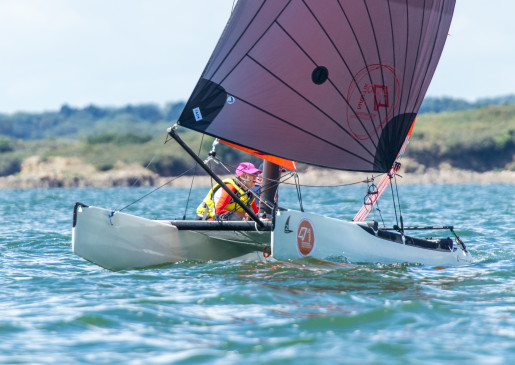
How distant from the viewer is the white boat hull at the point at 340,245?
27.1ft

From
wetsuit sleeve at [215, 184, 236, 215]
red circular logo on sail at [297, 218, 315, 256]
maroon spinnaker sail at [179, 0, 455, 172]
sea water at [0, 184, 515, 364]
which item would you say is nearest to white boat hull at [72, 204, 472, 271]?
red circular logo on sail at [297, 218, 315, 256]

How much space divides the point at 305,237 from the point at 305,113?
1.48 m

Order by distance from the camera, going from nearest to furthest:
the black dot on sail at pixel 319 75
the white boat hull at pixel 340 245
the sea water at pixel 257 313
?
the sea water at pixel 257 313 → the white boat hull at pixel 340 245 → the black dot on sail at pixel 319 75

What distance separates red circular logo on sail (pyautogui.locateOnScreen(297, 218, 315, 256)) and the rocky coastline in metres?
40.1

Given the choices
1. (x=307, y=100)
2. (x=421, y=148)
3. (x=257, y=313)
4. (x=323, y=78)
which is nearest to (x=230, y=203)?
(x=307, y=100)

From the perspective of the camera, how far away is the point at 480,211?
1927 cm

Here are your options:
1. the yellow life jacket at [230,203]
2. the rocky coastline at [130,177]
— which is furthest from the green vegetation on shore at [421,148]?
the yellow life jacket at [230,203]

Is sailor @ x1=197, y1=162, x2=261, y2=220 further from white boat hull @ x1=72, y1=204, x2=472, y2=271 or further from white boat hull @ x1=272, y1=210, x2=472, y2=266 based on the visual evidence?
white boat hull @ x1=272, y1=210, x2=472, y2=266

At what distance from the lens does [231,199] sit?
9.68m

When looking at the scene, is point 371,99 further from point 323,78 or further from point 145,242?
point 145,242

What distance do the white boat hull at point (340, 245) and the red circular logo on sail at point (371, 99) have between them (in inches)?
46.7

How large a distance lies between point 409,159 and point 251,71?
4955 cm

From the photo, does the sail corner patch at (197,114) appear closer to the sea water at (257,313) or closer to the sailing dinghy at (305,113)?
the sailing dinghy at (305,113)

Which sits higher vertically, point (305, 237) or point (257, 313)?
point (305, 237)
